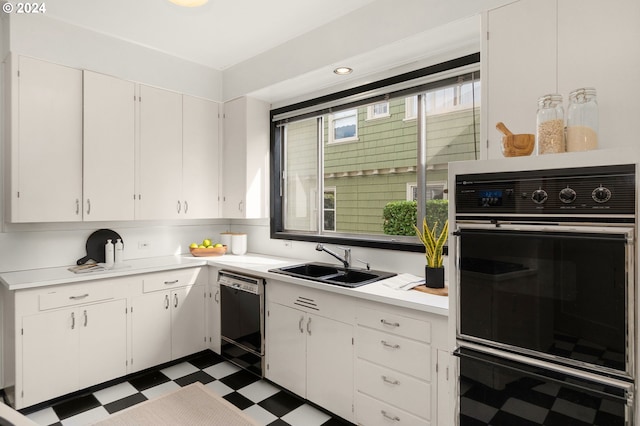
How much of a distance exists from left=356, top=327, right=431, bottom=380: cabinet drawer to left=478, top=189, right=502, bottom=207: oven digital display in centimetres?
83

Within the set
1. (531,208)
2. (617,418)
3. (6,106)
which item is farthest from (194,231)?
(617,418)

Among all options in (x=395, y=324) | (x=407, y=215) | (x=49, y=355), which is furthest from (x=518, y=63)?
(x=49, y=355)

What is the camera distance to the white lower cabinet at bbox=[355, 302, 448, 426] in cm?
191

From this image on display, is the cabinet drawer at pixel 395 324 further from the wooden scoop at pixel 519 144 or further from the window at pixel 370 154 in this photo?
the wooden scoop at pixel 519 144

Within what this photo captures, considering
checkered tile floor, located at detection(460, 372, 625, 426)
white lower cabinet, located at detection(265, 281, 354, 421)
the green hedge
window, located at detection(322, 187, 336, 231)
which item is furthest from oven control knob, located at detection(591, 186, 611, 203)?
window, located at detection(322, 187, 336, 231)

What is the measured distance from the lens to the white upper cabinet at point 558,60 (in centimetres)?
153

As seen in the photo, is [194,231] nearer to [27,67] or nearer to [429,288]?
[27,67]

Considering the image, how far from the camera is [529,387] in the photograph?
4.66 feet

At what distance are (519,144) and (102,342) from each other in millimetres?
3010

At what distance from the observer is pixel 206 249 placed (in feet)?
11.9

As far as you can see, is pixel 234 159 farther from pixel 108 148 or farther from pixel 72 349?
pixel 72 349

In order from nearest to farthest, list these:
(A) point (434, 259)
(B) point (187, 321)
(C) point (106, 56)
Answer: (A) point (434, 259) < (C) point (106, 56) < (B) point (187, 321)

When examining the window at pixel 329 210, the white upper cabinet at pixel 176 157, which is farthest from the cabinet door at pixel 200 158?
the window at pixel 329 210

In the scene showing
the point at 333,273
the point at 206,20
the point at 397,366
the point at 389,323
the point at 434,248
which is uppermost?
the point at 206,20
